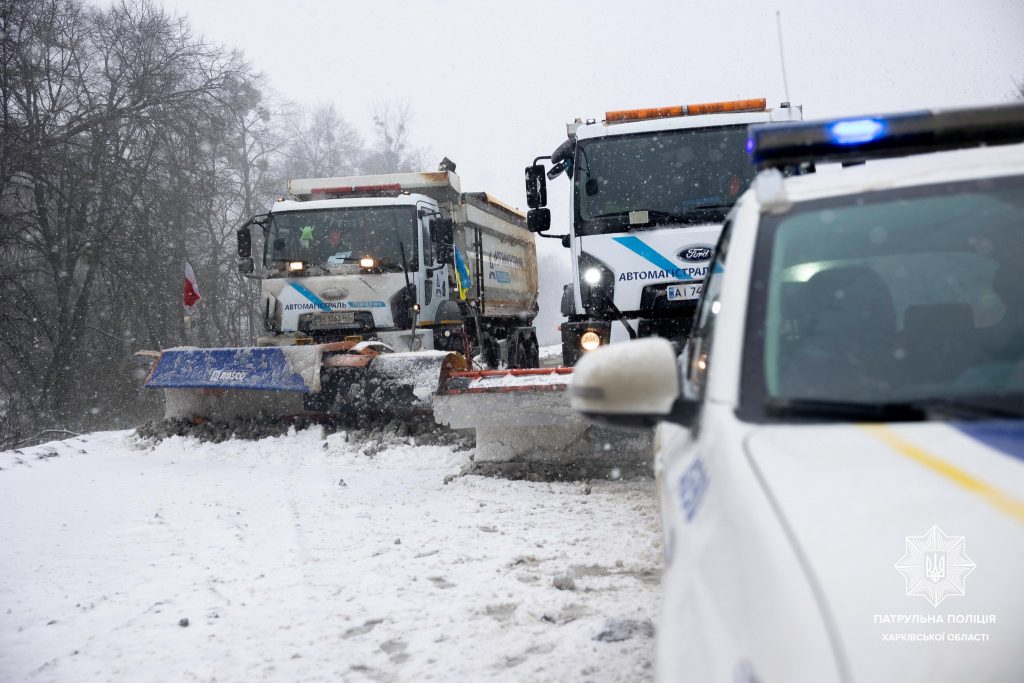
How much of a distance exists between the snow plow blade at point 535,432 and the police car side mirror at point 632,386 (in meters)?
4.71

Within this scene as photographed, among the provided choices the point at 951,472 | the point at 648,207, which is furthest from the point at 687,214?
the point at 951,472

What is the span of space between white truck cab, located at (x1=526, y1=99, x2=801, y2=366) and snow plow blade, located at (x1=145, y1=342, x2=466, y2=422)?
5.06ft

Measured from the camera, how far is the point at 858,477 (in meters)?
1.29

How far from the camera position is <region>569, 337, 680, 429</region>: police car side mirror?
186 cm

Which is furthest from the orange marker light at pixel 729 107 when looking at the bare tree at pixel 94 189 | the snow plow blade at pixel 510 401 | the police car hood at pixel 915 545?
Answer: the bare tree at pixel 94 189

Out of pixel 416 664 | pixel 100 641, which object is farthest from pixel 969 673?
pixel 100 641

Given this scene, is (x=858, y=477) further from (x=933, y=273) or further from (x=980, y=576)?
(x=933, y=273)

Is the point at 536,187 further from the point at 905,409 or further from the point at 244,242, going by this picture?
the point at 905,409

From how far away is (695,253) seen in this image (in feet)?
23.7

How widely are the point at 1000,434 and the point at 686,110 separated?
6719 millimetres

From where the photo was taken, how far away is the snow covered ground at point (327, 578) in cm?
326

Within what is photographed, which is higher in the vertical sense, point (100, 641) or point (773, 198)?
point (773, 198)

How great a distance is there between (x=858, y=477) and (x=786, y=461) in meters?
0.12

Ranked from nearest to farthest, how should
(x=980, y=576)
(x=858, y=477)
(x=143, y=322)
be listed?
(x=980, y=576)
(x=858, y=477)
(x=143, y=322)
